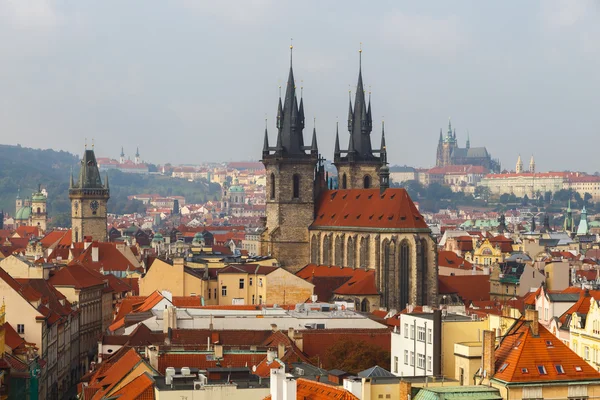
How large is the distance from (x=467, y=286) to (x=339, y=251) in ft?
34.0

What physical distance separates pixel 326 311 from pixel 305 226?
4334 cm

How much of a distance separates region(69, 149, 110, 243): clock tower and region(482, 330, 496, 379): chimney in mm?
122218

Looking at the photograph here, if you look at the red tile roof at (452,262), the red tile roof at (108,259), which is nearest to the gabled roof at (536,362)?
the red tile roof at (108,259)

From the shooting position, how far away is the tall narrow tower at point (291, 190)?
392ft

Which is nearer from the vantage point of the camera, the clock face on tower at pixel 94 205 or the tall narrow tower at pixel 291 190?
the tall narrow tower at pixel 291 190

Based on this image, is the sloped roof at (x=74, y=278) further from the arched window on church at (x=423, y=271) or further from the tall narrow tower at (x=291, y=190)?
the tall narrow tower at (x=291, y=190)

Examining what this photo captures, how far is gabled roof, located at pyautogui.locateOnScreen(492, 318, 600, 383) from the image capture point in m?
38.6

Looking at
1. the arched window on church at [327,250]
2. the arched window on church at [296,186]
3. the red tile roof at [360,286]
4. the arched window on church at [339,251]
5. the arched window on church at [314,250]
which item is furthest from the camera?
the arched window on church at [296,186]

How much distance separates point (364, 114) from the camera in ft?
415

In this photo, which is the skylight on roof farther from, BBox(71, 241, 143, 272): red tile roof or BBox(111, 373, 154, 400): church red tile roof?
BBox(71, 241, 143, 272): red tile roof

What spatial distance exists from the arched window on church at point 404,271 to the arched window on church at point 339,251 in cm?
834

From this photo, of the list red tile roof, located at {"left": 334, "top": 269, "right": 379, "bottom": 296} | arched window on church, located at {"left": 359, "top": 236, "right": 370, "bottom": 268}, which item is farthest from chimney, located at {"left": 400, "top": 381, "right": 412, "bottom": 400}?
arched window on church, located at {"left": 359, "top": 236, "right": 370, "bottom": 268}

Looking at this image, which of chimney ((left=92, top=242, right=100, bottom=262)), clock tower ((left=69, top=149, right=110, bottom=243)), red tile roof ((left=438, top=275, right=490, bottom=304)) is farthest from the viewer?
clock tower ((left=69, top=149, right=110, bottom=243))

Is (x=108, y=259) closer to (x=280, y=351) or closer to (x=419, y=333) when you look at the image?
(x=280, y=351)
